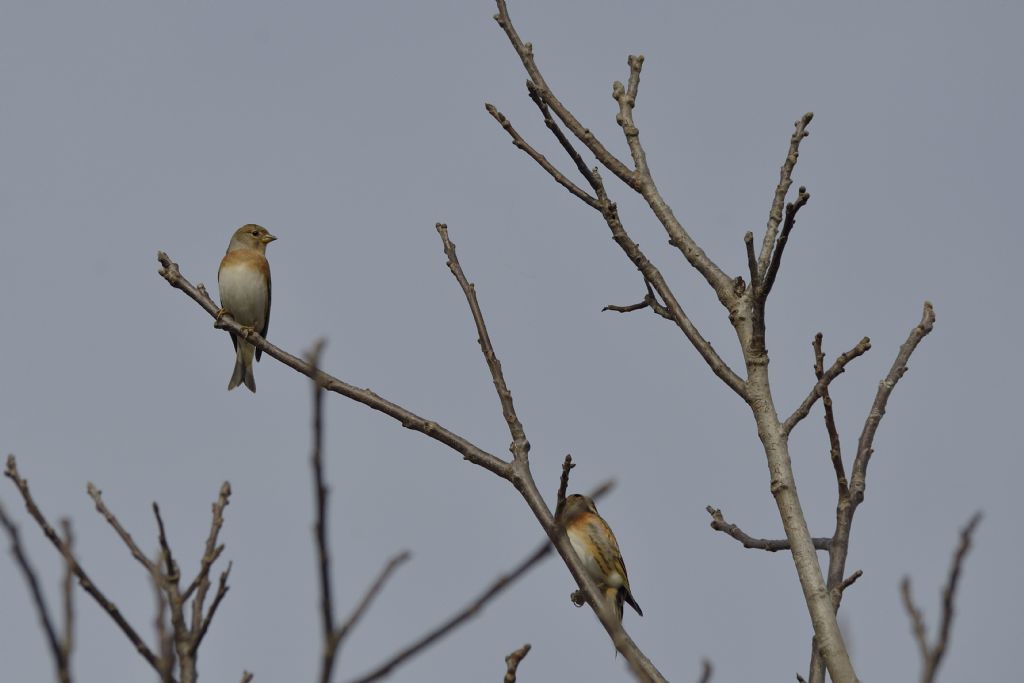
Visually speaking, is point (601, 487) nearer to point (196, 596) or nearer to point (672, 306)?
point (196, 596)

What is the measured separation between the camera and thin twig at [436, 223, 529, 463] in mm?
5043

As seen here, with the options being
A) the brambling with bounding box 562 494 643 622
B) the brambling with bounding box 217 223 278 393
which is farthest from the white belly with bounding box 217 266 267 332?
the brambling with bounding box 562 494 643 622

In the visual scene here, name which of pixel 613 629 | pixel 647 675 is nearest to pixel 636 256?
pixel 647 675

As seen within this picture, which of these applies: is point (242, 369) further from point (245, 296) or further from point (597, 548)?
point (597, 548)

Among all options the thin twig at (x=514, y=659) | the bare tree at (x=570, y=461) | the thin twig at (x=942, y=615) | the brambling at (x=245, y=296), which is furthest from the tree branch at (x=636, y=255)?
the brambling at (x=245, y=296)

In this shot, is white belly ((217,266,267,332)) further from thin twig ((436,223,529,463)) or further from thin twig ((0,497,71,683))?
thin twig ((0,497,71,683))

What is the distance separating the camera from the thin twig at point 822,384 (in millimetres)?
4301

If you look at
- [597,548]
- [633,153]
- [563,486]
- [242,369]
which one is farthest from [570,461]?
[242,369]

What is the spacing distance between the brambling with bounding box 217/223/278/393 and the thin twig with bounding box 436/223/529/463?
20.1ft

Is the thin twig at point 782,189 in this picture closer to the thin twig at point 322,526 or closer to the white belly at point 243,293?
the thin twig at point 322,526

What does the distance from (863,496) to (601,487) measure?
3238 mm

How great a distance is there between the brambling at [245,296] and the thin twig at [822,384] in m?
7.82

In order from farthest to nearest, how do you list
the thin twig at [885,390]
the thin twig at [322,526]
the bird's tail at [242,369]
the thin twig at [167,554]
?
the bird's tail at [242,369] → the thin twig at [885,390] → the thin twig at [167,554] → the thin twig at [322,526]

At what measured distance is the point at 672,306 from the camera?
5.08 m
